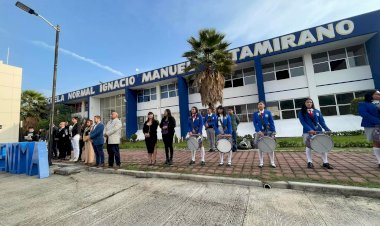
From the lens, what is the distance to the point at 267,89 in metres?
17.0

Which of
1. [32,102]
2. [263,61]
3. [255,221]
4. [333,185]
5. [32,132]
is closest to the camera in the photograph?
[255,221]

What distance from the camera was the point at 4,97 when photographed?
1602cm

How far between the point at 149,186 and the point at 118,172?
2129 millimetres

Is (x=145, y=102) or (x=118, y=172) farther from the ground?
(x=145, y=102)

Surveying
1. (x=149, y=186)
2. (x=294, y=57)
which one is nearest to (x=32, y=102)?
(x=149, y=186)

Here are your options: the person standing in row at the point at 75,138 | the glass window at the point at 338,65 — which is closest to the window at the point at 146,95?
the person standing in row at the point at 75,138

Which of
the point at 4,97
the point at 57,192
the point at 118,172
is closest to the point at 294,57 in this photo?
the point at 118,172

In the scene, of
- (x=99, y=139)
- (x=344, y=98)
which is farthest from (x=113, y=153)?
(x=344, y=98)

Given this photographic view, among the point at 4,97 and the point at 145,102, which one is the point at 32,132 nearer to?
the point at 4,97

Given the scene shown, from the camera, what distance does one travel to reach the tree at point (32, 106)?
26.3 metres

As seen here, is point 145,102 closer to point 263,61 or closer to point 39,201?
point 263,61

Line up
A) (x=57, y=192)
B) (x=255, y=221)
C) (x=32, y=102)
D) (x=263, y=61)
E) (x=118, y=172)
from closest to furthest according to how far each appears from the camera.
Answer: (x=255, y=221), (x=57, y=192), (x=118, y=172), (x=263, y=61), (x=32, y=102)

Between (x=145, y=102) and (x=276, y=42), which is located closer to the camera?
(x=276, y=42)

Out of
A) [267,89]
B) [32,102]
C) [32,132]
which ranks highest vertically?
[32,102]
